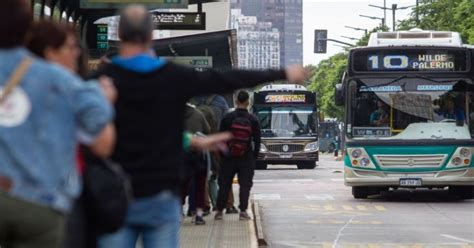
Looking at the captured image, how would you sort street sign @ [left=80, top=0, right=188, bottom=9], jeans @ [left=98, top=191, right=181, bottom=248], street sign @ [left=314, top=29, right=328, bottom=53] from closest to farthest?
jeans @ [left=98, top=191, right=181, bottom=248]
street sign @ [left=80, top=0, right=188, bottom=9]
street sign @ [left=314, top=29, right=328, bottom=53]

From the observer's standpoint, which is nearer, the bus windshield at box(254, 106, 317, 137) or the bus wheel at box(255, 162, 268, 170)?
the bus windshield at box(254, 106, 317, 137)

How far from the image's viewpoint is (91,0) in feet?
57.3

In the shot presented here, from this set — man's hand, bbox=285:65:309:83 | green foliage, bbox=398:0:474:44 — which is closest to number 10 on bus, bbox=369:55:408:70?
man's hand, bbox=285:65:309:83

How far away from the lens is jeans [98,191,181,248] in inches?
242

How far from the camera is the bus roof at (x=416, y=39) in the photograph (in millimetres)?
22000

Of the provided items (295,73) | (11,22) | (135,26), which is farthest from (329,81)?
(11,22)

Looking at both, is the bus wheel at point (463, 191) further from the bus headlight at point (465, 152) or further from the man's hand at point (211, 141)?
the man's hand at point (211, 141)

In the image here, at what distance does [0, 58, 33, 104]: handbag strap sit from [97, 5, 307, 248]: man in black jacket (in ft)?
3.78

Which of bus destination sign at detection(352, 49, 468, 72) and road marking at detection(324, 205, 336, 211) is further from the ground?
bus destination sign at detection(352, 49, 468, 72)

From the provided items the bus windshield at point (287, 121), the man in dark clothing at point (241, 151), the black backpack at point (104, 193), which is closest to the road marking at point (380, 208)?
the man in dark clothing at point (241, 151)

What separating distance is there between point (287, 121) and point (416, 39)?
18.6 m

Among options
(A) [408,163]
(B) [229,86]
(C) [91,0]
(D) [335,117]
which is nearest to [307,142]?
(A) [408,163]

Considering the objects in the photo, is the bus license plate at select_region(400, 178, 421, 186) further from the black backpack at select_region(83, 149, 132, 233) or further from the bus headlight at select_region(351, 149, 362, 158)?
the black backpack at select_region(83, 149, 132, 233)

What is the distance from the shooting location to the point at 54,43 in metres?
5.53
